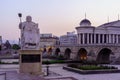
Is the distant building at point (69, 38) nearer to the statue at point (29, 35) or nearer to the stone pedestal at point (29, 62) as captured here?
the statue at point (29, 35)

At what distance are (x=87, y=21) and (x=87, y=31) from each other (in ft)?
9.40

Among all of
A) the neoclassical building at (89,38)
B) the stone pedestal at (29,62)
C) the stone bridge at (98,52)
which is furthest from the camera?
the neoclassical building at (89,38)

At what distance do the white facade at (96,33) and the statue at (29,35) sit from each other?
5194 cm

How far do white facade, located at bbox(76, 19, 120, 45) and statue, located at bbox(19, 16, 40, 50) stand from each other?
51.9 m

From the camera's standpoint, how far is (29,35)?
2078 centimetres

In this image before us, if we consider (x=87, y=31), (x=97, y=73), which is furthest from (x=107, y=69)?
(x=87, y=31)

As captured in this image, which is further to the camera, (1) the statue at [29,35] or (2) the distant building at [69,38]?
(2) the distant building at [69,38]

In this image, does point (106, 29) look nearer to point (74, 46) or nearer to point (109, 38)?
point (109, 38)

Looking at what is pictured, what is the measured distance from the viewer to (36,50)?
20734mm

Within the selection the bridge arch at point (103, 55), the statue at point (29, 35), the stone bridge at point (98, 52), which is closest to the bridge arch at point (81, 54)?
the stone bridge at point (98, 52)

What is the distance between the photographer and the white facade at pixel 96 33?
73.3 m

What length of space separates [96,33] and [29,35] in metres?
56.3

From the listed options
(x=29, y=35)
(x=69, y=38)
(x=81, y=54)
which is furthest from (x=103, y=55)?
(x=69, y=38)

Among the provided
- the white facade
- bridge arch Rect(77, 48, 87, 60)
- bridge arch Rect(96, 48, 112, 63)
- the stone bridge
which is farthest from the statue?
the white facade
